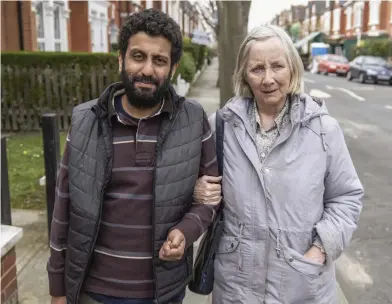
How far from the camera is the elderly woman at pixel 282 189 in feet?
6.65

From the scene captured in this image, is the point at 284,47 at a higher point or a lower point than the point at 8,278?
higher

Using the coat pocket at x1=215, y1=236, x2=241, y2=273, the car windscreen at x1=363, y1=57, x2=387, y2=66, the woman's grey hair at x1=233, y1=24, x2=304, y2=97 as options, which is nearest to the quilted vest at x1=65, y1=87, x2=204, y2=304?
the coat pocket at x1=215, y1=236, x2=241, y2=273

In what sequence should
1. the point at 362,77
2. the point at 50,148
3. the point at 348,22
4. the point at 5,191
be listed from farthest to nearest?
the point at 348,22
the point at 362,77
the point at 50,148
the point at 5,191

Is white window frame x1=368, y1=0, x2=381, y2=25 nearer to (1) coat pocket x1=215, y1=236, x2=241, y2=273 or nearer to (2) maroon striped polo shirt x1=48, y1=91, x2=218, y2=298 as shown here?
(1) coat pocket x1=215, y1=236, x2=241, y2=273

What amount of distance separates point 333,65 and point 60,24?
23.1 metres

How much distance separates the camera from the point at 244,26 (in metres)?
6.18

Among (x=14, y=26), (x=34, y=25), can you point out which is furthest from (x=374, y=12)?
(x=14, y=26)

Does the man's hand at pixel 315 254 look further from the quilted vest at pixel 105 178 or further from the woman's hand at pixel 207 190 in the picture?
the quilted vest at pixel 105 178

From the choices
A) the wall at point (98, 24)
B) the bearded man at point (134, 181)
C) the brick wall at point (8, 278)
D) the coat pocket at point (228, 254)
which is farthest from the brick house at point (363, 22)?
the bearded man at point (134, 181)

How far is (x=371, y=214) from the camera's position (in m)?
6.16

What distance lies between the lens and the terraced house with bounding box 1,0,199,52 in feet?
43.3

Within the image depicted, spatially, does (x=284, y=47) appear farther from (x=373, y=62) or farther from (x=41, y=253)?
(x=373, y=62)

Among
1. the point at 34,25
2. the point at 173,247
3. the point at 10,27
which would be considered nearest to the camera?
the point at 173,247

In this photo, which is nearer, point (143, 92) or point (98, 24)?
point (143, 92)
